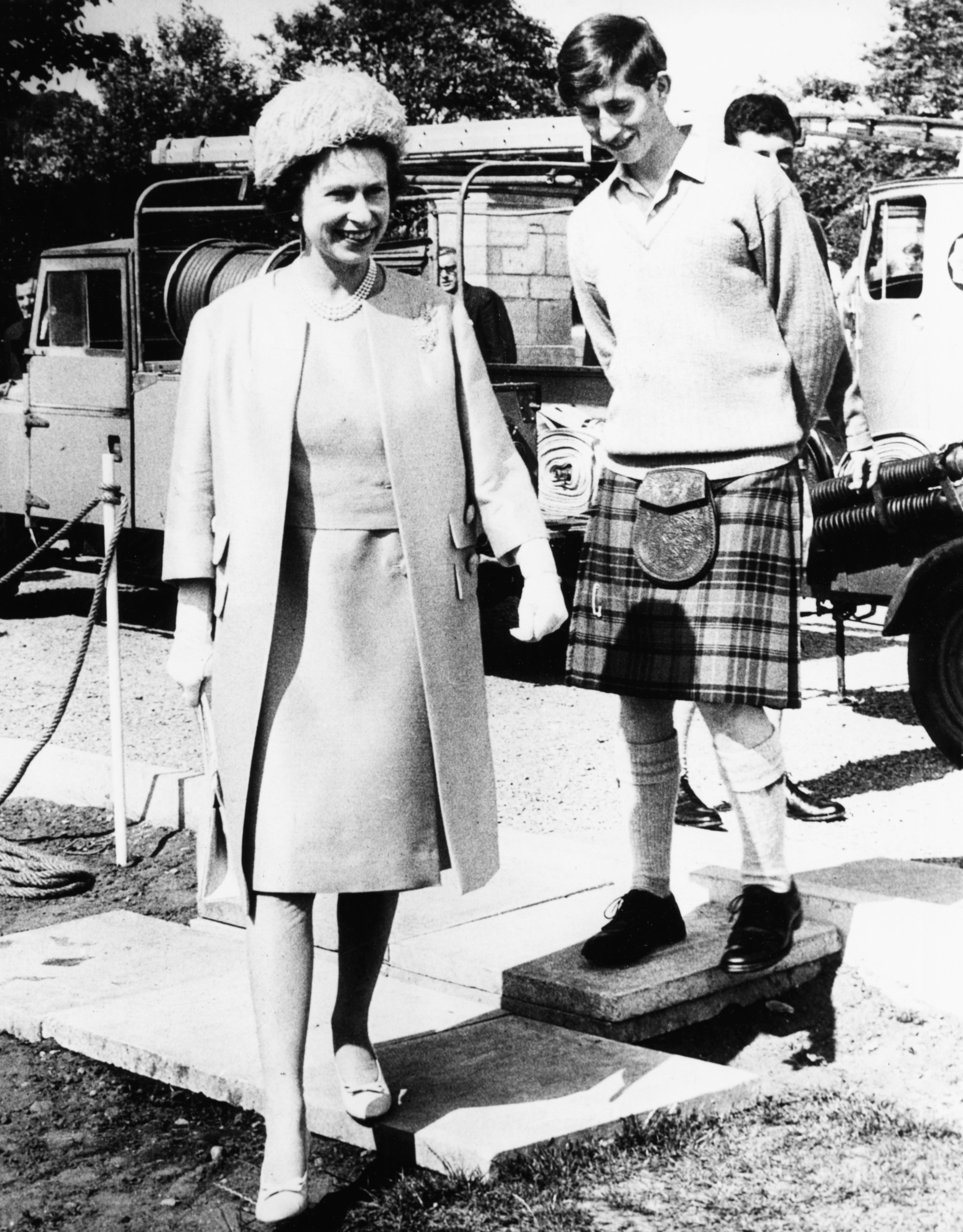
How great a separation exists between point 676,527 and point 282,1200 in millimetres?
1577

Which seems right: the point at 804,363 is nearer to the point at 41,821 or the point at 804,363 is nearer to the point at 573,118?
the point at 41,821

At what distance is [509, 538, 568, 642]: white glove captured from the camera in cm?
294

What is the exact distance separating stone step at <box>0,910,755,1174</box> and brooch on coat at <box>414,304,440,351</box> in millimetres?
1437

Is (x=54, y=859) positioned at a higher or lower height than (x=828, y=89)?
lower

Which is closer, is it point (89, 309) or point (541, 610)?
point (541, 610)

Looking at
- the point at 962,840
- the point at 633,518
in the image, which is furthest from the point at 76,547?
the point at 633,518

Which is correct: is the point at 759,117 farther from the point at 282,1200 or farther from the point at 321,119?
the point at 282,1200

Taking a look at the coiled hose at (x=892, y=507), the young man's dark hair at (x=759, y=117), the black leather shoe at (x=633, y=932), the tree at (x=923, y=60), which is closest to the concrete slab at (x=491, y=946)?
the black leather shoe at (x=633, y=932)

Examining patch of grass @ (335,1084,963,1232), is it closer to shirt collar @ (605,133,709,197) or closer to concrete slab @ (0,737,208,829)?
shirt collar @ (605,133,709,197)

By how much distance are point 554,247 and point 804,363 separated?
38.7ft

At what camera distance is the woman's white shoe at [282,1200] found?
2.78 metres

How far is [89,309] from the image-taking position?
1057 cm

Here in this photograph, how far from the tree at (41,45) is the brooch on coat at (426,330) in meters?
22.2

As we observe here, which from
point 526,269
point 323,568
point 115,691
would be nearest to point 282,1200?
point 323,568
